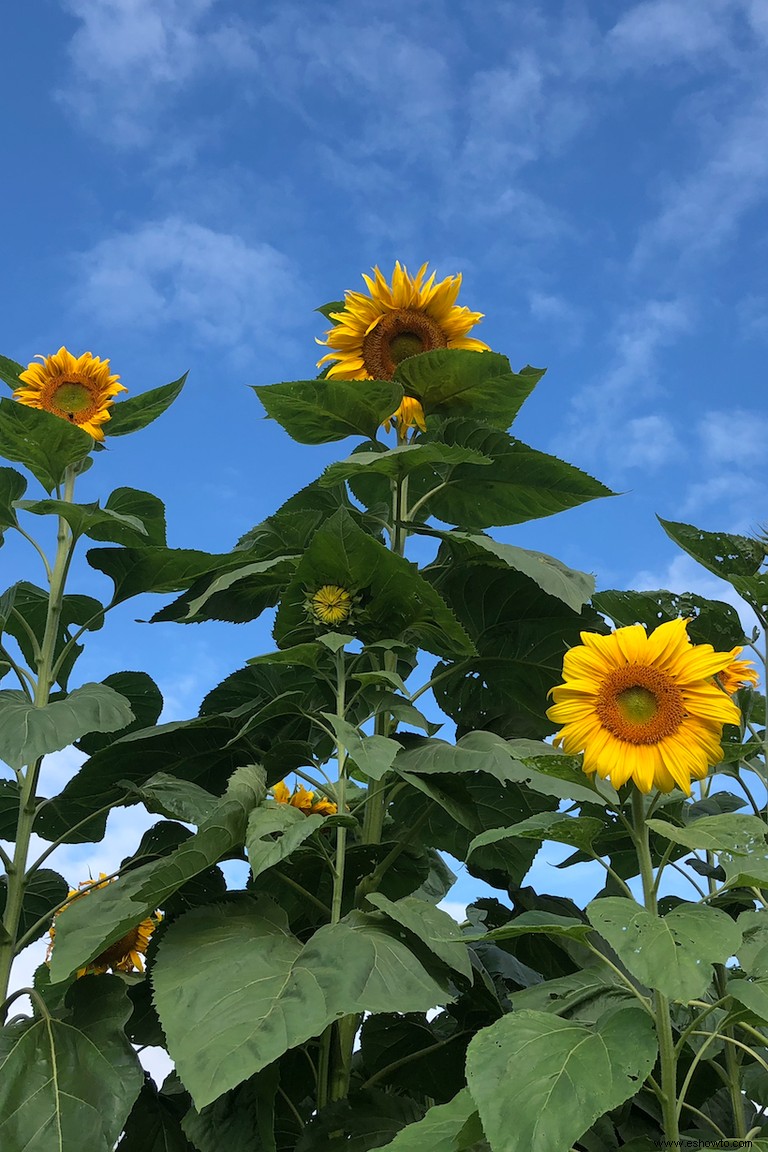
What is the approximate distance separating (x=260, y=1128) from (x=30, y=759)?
71 centimetres

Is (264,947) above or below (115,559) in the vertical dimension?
below

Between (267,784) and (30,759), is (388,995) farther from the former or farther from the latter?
(30,759)

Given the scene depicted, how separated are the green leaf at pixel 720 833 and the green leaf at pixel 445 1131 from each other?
423 mm

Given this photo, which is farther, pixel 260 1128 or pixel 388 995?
pixel 260 1128

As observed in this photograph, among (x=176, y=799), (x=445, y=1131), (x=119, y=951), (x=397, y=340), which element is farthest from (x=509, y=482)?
(x=119, y=951)

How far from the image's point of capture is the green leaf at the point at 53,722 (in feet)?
6.59

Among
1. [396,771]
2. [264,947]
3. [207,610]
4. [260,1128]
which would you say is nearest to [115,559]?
[207,610]

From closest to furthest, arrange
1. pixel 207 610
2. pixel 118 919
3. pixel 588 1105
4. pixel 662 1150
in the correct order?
1. pixel 588 1105
2. pixel 662 1150
3. pixel 118 919
4. pixel 207 610

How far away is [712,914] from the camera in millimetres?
1466

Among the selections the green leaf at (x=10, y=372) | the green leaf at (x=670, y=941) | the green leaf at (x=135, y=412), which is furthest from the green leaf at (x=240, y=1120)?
the green leaf at (x=10, y=372)

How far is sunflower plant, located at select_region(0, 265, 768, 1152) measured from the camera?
5.06ft

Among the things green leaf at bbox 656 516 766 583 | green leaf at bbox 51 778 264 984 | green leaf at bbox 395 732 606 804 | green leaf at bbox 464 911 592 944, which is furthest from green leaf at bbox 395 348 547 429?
green leaf at bbox 464 911 592 944

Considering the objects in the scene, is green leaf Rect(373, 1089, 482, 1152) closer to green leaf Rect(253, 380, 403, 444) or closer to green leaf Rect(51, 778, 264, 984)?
green leaf Rect(51, 778, 264, 984)

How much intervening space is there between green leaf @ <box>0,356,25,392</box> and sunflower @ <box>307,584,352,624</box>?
1.15m
